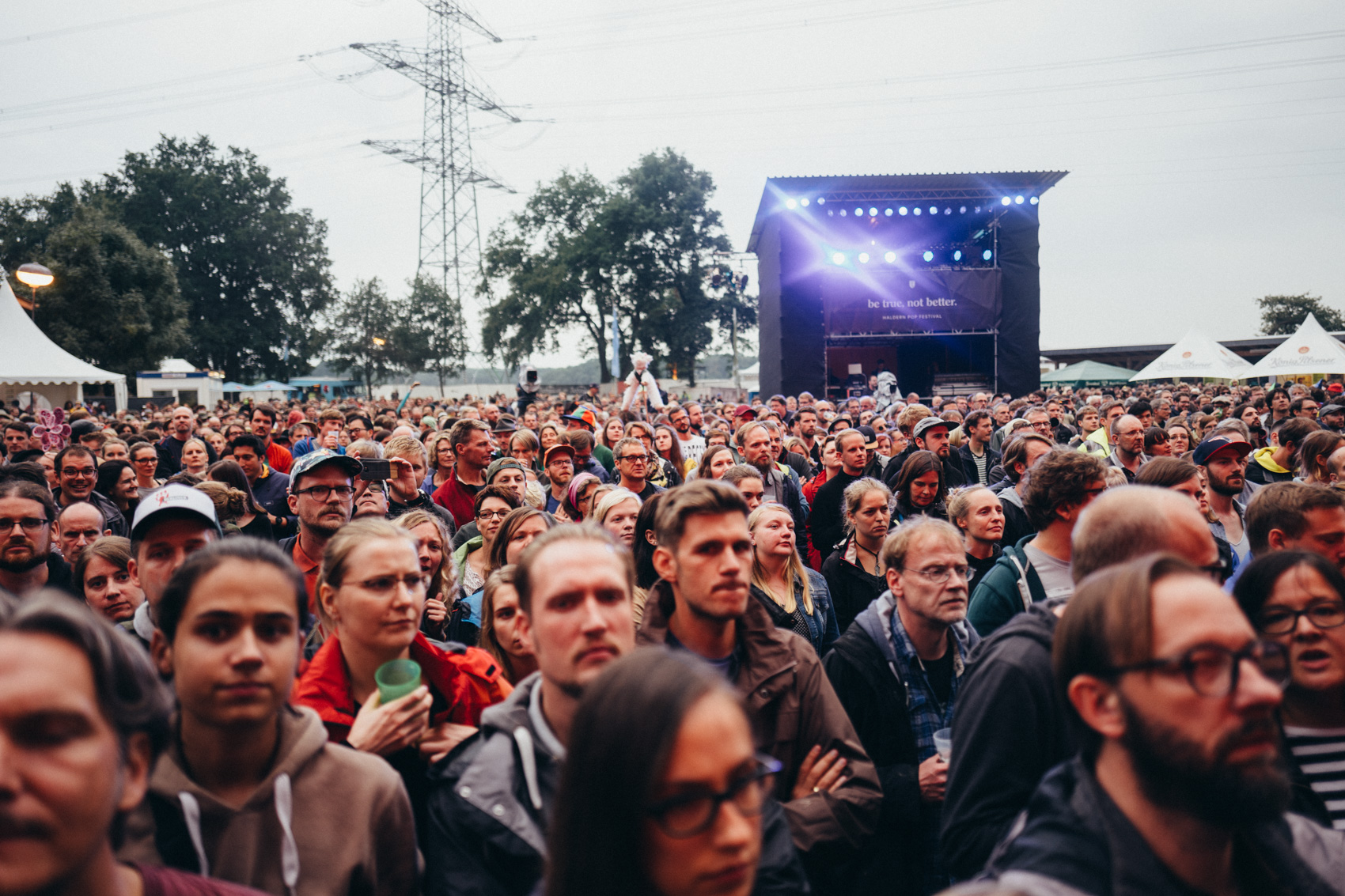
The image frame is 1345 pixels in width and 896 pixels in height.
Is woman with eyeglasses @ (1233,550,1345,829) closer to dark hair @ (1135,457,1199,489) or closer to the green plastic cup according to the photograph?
dark hair @ (1135,457,1199,489)

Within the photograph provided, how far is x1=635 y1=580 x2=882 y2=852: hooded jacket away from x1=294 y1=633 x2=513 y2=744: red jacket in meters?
0.85

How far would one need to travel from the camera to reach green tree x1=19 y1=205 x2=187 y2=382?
3297cm

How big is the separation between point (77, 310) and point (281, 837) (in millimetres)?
40146

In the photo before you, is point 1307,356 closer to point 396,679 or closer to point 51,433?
point 396,679

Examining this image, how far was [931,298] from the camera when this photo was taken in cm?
2361

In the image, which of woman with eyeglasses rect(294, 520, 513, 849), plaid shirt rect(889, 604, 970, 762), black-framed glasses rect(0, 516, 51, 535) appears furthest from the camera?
black-framed glasses rect(0, 516, 51, 535)

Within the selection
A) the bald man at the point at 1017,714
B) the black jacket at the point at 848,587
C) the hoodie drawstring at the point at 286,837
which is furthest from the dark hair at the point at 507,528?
the bald man at the point at 1017,714

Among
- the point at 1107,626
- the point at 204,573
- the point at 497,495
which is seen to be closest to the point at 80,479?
the point at 497,495

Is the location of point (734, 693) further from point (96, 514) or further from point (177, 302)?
point (177, 302)

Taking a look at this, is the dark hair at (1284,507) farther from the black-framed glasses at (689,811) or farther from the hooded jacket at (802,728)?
the black-framed glasses at (689,811)

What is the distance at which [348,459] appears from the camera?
430 cm

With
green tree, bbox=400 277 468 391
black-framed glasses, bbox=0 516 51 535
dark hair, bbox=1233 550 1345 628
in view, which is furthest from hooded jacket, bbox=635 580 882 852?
green tree, bbox=400 277 468 391

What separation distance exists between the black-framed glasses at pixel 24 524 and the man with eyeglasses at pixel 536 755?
3136mm

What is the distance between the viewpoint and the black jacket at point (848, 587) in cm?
462
